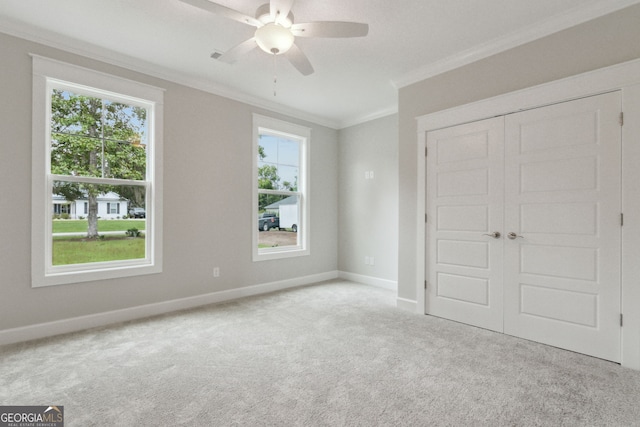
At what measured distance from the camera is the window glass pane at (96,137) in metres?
3.07

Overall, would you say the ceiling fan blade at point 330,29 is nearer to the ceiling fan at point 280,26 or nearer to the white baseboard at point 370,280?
the ceiling fan at point 280,26

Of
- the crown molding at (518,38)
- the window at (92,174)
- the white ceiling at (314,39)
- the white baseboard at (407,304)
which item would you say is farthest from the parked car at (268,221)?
the crown molding at (518,38)

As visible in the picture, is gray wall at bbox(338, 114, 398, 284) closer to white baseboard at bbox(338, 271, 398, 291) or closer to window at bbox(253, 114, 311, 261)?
white baseboard at bbox(338, 271, 398, 291)

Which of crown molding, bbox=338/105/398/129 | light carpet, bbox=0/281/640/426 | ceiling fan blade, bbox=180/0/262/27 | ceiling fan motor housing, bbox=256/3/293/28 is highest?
crown molding, bbox=338/105/398/129

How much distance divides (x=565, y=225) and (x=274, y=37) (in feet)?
9.22

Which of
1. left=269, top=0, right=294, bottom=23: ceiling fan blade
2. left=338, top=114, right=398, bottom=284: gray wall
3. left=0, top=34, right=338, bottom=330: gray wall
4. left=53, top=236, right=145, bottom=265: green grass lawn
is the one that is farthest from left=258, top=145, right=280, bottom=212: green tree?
left=269, top=0, right=294, bottom=23: ceiling fan blade

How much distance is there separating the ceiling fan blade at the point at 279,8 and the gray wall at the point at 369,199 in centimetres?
294

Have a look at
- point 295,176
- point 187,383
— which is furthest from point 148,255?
point 295,176

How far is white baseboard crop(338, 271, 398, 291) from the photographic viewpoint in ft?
15.7

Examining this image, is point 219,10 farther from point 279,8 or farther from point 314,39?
point 314,39

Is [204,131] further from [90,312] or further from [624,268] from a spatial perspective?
[624,268]

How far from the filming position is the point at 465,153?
3.28 metres

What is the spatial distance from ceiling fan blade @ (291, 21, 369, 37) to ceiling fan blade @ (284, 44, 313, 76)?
216 mm

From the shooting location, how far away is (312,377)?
7.18 feet
